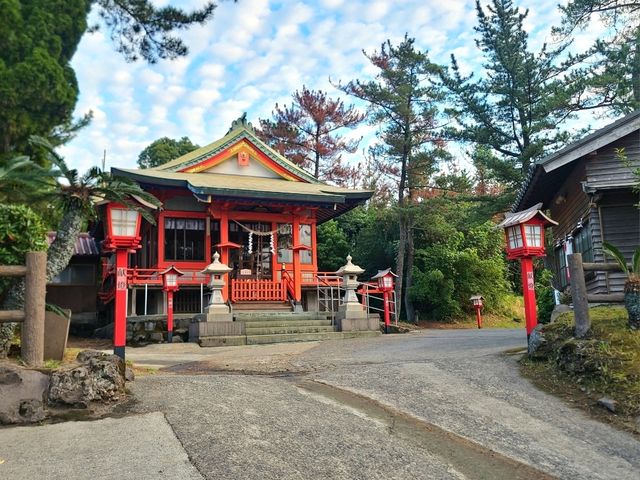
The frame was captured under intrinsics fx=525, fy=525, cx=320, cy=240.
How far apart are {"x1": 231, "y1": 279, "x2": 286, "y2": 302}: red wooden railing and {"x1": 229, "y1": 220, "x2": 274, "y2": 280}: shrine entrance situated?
1.22 metres

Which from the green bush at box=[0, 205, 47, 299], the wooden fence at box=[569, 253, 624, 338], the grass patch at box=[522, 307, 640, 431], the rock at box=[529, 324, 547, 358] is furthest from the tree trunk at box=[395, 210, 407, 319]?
the green bush at box=[0, 205, 47, 299]

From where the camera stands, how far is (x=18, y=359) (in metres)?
5.85

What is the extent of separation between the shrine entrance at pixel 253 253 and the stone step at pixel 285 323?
395 centimetres

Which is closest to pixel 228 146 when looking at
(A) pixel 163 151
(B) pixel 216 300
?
(B) pixel 216 300

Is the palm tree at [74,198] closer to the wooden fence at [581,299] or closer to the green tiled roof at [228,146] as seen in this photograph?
the wooden fence at [581,299]

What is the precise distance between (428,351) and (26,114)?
39.2 ft

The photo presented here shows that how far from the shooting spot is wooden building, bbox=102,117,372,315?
55.1 ft

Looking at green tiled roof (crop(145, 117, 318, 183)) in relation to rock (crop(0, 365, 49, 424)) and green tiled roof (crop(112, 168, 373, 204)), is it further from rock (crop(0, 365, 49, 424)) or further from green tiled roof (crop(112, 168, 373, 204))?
rock (crop(0, 365, 49, 424))

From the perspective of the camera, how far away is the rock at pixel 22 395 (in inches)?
193

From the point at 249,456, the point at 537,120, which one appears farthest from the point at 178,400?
the point at 537,120

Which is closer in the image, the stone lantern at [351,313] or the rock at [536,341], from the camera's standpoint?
the rock at [536,341]

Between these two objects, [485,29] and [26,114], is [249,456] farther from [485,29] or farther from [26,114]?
[485,29]

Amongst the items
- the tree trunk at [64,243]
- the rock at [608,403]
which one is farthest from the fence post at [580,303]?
the tree trunk at [64,243]

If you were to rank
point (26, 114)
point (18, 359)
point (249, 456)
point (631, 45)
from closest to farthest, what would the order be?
point (249, 456) → point (18, 359) → point (26, 114) → point (631, 45)
